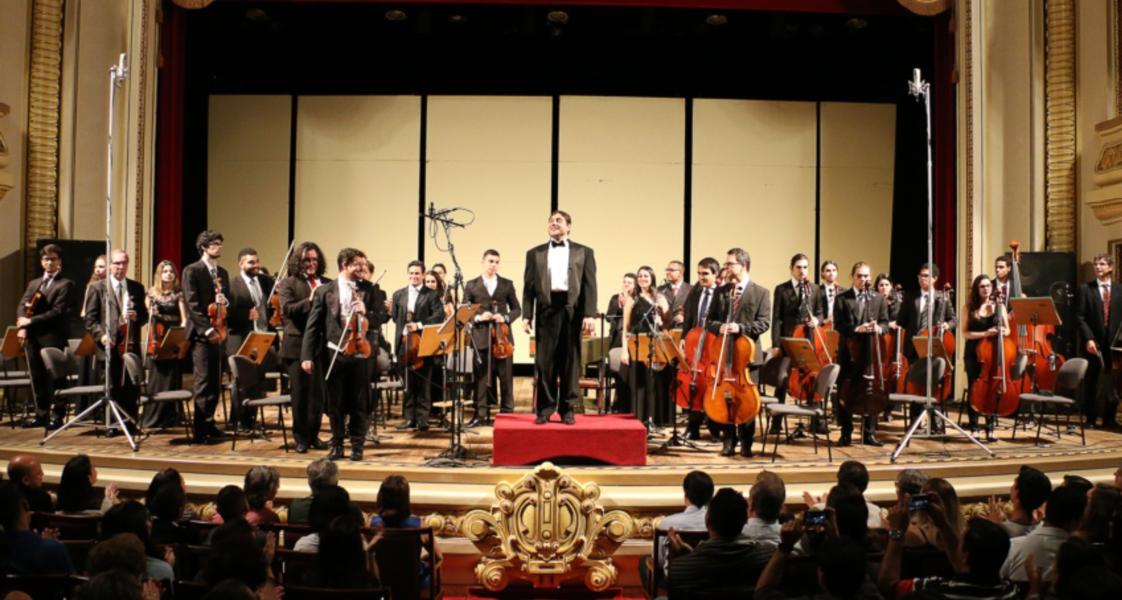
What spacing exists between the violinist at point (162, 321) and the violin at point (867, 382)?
211 inches

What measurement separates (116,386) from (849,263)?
384 inches

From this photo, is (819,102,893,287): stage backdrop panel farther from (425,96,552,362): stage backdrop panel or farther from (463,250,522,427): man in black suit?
(463,250,522,427): man in black suit

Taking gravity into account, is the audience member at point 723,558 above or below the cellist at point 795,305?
below

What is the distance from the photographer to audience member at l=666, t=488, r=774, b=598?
3.75 meters

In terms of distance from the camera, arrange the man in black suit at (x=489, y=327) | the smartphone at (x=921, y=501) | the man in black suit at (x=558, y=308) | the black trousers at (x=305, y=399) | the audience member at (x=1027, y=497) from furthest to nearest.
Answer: the man in black suit at (x=489, y=327), the black trousers at (x=305, y=399), the man in black suit at (x=558, y=308), the audience member at (x=1027, y=497), the smartphone at (x=921, y=501)

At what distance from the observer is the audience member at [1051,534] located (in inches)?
151

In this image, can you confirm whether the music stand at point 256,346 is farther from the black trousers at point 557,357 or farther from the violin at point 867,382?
the violin at point 867,382

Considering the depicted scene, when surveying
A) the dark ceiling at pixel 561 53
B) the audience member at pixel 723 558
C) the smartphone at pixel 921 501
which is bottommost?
the audience member at pixel 723 558

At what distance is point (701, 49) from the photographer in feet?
45.1

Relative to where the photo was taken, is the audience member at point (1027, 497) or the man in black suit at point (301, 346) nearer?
the audience member at point (1027, 497)

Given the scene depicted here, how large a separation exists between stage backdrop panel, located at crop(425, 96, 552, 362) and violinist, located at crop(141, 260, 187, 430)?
19.6 ft

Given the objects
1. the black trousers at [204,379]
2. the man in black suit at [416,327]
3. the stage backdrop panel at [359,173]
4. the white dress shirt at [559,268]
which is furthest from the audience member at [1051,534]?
the stage backdrop panel at [359,173]

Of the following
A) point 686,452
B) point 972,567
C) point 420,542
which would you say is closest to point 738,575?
point 972,567

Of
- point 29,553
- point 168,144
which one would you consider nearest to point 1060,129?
point 168,144
